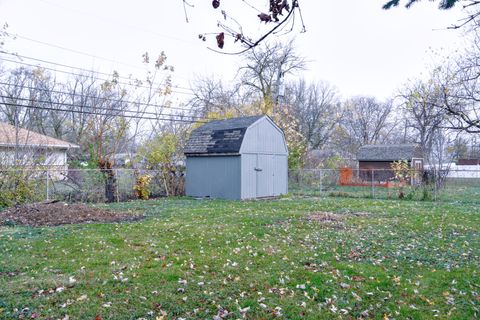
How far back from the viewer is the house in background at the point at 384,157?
25953 millimetres

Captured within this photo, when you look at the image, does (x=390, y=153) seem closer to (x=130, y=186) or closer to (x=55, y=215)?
(x=130, y=186)

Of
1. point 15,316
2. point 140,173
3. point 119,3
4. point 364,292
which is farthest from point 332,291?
point 140,173

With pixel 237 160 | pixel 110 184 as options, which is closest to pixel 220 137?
pixel 237 160

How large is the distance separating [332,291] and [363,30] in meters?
3.08

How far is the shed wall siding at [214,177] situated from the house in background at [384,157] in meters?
13.1

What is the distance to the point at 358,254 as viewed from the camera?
20.9 feet

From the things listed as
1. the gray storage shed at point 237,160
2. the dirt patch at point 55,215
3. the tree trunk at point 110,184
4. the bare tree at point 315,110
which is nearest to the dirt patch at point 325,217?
the dirt patch at point 55,215

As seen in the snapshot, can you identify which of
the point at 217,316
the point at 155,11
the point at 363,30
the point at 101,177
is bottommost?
the point at 217,316

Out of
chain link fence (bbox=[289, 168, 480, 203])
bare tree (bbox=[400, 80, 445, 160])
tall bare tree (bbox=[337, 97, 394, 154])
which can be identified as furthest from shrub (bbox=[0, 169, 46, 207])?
tall bare tree (bbox=[337, 97, 394, 154])

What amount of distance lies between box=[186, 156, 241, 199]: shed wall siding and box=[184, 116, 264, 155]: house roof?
1.14 ft

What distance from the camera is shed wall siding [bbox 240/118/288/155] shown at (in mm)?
16016

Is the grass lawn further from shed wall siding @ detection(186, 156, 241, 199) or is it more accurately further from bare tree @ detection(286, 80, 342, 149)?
bare tree @ detection(286, 80, 342, 149)

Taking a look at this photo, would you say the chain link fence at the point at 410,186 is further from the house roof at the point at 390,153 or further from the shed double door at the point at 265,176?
the house roof at the point at 390,153

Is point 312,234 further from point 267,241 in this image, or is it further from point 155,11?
point 155,11
